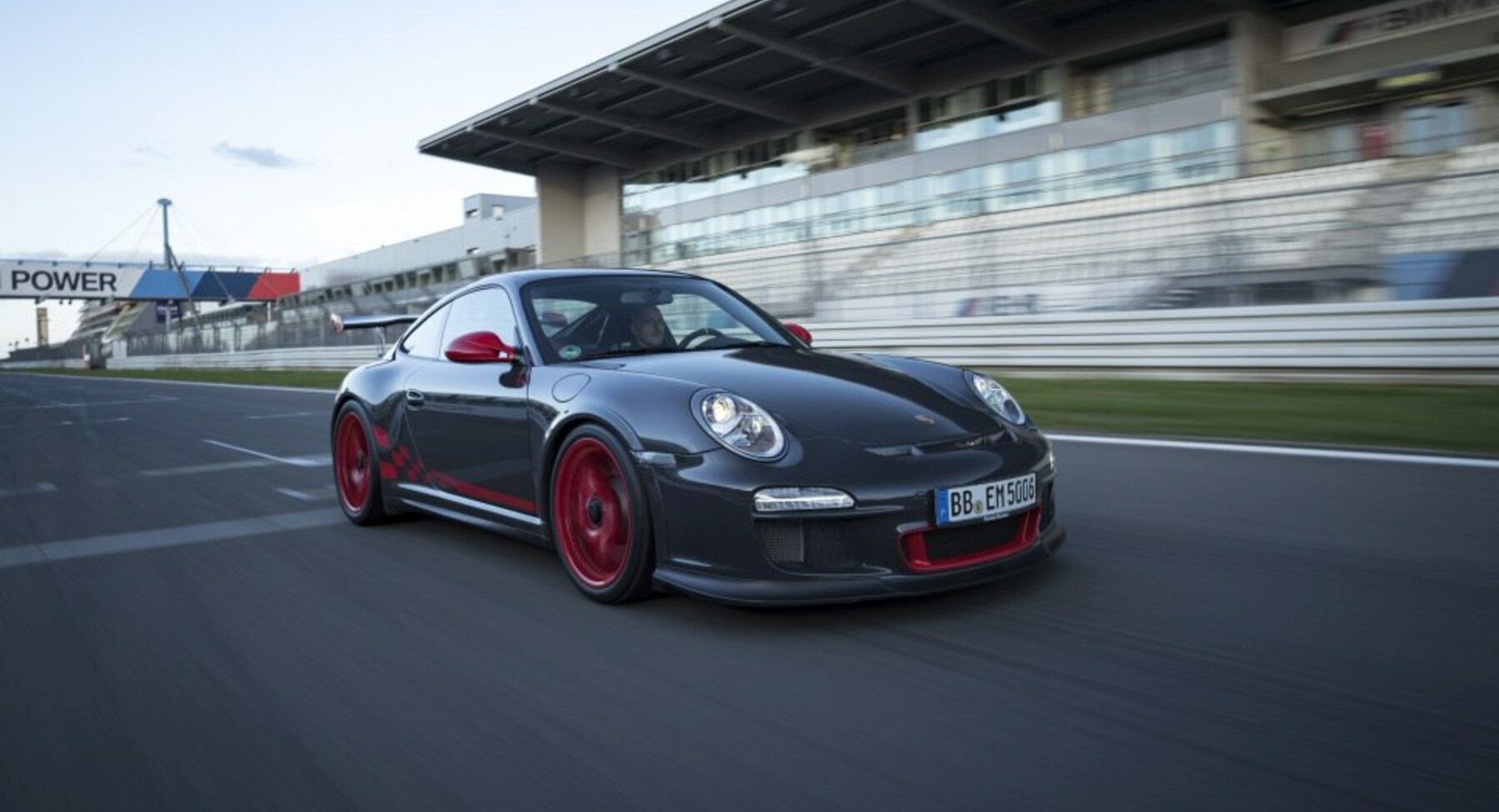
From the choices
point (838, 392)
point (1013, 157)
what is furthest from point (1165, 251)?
point (1013, 157)

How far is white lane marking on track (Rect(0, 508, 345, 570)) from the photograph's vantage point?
5426 millimetres

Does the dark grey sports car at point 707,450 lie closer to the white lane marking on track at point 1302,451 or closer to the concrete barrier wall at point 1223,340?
the white lane marking on track at point 1302,451

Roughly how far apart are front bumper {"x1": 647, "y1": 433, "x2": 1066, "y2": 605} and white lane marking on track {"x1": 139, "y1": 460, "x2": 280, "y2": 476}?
6.13 metres

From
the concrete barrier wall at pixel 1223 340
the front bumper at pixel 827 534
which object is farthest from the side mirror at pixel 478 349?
the concrete barrier wall at pixel 1223 340

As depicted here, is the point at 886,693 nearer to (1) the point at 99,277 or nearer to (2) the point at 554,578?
(2) the point at 554,578

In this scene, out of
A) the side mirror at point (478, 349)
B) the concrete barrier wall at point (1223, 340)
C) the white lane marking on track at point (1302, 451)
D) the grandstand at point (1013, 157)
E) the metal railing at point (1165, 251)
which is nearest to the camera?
the side mirror at point (478, 349)

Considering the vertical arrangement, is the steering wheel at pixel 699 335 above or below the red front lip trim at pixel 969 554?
above

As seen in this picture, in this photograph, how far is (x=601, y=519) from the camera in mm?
4035

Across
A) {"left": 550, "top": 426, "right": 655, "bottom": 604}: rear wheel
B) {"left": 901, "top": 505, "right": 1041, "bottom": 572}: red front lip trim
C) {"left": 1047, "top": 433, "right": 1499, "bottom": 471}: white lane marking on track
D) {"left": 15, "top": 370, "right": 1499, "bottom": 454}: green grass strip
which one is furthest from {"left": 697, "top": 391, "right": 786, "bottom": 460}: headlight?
{"left": 15, "top": 370, "right": 1499, "bottom": 454}: green grass strip

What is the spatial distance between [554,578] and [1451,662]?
2903mm

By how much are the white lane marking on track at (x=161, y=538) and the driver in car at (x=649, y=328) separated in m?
2.28

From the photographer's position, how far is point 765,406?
3.75 metres

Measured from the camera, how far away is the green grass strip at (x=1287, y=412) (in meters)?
7.05

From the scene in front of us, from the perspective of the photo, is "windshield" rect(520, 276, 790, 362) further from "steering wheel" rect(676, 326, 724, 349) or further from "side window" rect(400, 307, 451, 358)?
"side window" rect(400, 307, 451, 358)
